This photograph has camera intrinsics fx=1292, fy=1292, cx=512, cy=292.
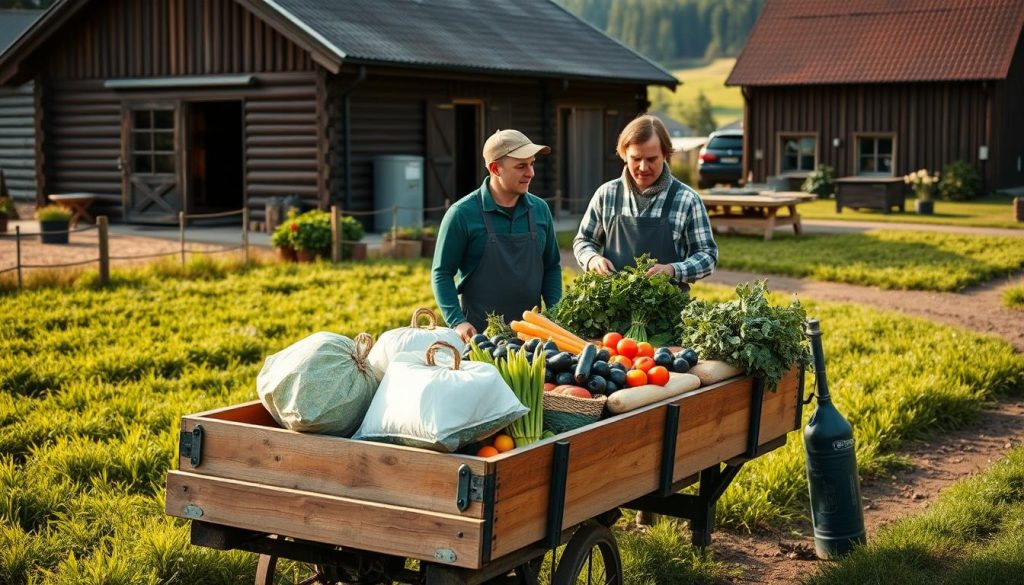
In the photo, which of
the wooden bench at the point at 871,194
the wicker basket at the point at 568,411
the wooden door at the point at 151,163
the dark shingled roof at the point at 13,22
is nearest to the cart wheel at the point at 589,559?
the wicker basket at the point at 568,411

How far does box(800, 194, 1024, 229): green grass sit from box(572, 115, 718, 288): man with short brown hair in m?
17.1

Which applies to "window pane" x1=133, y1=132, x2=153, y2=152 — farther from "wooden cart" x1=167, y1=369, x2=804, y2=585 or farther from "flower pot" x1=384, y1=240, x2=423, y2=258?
"wooden cart" x1=167, y1=369, x2=804, y2=585

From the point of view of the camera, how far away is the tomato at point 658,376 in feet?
15.7

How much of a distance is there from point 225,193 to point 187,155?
3.93 meters

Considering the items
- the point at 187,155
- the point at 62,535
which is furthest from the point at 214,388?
the point at 187,155

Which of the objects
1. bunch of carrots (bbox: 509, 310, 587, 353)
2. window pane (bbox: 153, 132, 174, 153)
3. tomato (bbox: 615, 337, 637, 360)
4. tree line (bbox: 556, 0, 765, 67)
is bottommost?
tomato (bbox: 615, 337, 637, 360)

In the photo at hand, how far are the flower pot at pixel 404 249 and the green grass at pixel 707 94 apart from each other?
78379mm

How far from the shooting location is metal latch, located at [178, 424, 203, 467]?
4273 mm

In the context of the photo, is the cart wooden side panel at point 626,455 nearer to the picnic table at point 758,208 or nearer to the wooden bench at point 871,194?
the picnic table at point 758,208

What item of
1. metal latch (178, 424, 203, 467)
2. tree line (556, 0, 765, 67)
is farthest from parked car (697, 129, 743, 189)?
tree line (556, 0, 765, 67)

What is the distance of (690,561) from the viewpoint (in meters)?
5.80

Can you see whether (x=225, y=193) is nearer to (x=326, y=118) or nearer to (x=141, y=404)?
(x=326, y=118)

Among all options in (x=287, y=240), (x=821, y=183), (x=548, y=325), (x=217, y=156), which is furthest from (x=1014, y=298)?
(x=821, y=183)

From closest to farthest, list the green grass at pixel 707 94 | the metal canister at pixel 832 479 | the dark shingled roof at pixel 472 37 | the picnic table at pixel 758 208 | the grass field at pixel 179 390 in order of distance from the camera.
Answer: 1. the grass field at pixel 179 390
2. the metal canister at pixel 832 479
3. the dark shingled roof at pixel 472 37
4. the picnic table at pixel 758 208
5. the green grass at pixel 707 94
